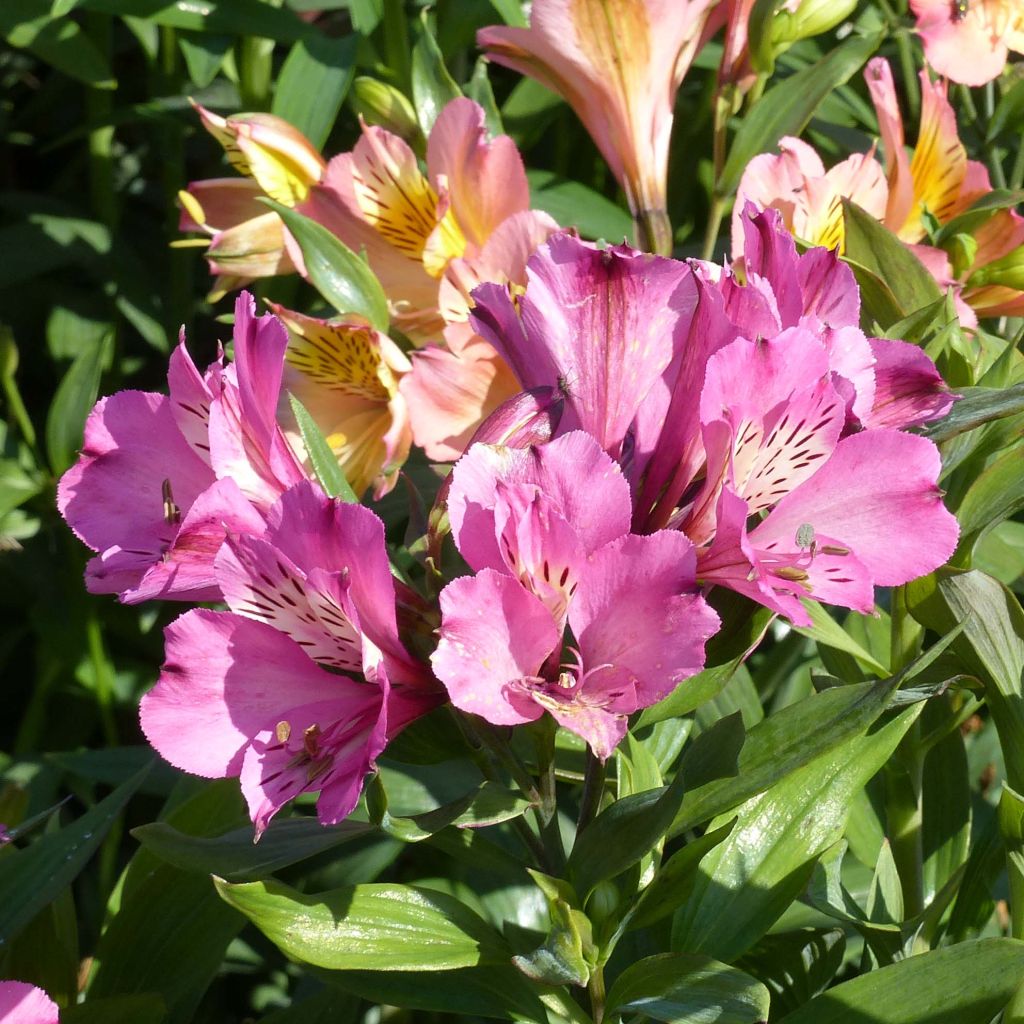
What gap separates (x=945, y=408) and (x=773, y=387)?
11 centimetres

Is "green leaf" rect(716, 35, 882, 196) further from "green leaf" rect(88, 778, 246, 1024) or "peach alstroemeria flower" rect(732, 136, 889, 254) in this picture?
"green leaf" rect(88, 778, 246, 1024)

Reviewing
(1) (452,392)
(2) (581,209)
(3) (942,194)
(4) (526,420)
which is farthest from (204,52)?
(4) (526,420)

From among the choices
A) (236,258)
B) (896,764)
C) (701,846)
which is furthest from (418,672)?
(236,258)

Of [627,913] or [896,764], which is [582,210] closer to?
[896,764]

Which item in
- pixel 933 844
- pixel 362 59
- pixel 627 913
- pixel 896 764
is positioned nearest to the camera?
pixel 627 913

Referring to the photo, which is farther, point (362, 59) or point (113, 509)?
point (362, 59)

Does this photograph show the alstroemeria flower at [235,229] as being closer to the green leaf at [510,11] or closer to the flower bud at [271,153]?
the flower bud at [271,153]

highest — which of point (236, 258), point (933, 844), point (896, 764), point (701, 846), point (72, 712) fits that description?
point (236, 258)

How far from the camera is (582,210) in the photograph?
1.17 m

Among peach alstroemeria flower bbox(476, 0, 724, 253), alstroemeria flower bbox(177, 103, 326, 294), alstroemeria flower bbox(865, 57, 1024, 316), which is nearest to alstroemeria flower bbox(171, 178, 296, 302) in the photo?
alstroemeria flower bbox(177, 103, 326, 294)

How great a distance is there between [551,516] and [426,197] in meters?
0.49

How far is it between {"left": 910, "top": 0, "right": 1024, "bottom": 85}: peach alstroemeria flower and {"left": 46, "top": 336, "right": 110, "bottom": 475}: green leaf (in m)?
0.76

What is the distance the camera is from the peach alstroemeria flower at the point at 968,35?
0.99 meters

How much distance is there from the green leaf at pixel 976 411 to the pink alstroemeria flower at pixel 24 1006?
509 mm
